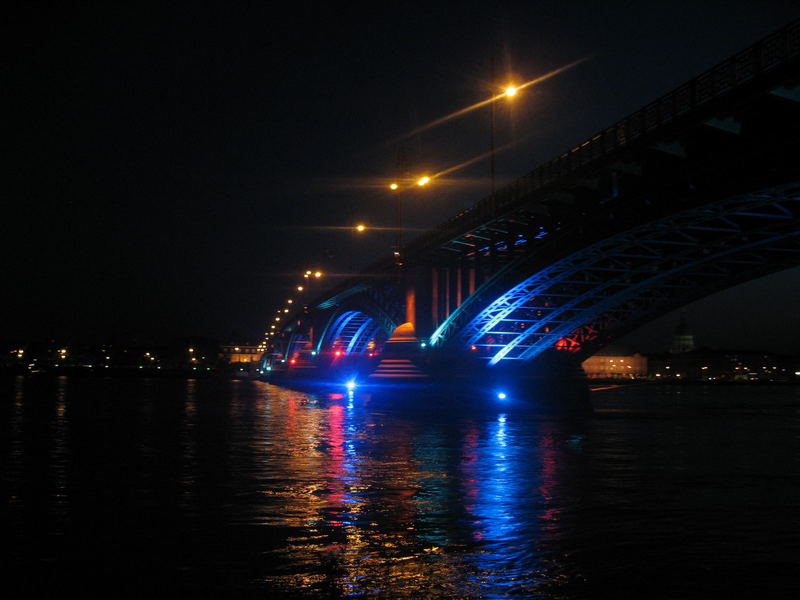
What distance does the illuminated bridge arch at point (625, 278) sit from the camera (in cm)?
3550

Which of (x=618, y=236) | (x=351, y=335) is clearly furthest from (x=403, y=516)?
(x=351, y=335)

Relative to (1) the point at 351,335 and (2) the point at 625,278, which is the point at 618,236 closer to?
(2) the point at 625,278

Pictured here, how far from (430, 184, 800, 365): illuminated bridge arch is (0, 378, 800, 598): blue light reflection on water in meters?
12.9

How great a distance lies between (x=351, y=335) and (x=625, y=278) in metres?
75.6

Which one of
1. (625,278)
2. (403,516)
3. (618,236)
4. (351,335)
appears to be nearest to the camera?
(403,516)

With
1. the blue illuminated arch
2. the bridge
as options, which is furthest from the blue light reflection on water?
the blue illuminated arch

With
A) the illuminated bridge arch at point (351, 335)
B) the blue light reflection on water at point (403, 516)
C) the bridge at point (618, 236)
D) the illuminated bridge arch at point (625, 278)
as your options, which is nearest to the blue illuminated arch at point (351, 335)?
the illuminated bridge arch at point (351, 335)

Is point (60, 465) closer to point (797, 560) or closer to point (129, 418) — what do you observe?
point (797, 560)

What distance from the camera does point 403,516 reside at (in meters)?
12.2

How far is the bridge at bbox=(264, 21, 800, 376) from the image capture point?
28.5 m

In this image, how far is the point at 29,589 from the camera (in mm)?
8070

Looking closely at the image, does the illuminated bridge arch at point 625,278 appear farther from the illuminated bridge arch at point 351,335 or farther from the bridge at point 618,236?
the illuminated bridge arch at point 351,335

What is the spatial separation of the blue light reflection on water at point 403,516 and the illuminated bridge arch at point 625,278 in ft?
42.4

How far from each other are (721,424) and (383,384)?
2489 centimetres
